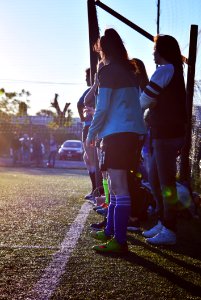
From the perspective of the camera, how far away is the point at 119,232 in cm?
434

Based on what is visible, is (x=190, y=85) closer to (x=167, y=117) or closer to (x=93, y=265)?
(x=167, y=117)

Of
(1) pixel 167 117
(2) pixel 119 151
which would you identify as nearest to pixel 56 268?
(2) pixel 119 151

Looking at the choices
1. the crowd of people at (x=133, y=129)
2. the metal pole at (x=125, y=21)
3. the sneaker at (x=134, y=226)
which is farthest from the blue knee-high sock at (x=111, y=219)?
the metal pole at (x=125, y=21)

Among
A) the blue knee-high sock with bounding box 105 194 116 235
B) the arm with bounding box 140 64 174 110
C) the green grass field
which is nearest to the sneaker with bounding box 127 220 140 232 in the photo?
the green grass field

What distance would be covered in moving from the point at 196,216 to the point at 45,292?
390cm

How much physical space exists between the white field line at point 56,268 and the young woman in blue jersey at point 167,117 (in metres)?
0.77

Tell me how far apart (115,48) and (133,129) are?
74 centimetres

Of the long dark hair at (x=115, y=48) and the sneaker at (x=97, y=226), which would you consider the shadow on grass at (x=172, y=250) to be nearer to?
the sneaker at (x=97, y=226)

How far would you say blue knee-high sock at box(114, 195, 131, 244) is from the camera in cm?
434

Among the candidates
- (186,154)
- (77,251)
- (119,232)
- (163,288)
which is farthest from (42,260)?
(186,154)

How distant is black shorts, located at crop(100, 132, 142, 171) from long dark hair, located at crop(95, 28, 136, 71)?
646 millimetres

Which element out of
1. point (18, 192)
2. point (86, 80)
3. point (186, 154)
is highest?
point (86, 80)

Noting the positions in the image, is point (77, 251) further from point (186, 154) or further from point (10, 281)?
point (186, 154)

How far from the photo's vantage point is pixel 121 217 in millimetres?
4363
